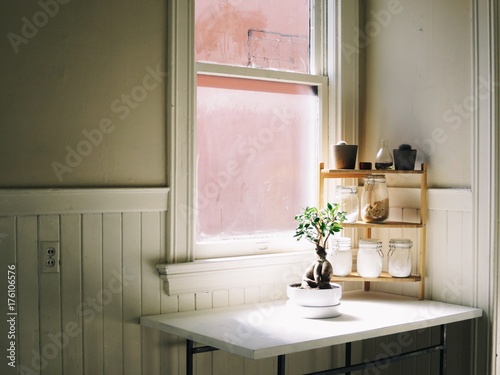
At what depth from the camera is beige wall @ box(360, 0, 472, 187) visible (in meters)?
2.93

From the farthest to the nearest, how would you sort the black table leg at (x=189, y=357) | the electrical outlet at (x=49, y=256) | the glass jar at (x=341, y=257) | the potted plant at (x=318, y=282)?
the glass jar at (x=341, y=257) → the potted plant at (x=318, y=282) → the black table leg at (x=189, y=357) → the electrical outlet at (x=49, y=256)

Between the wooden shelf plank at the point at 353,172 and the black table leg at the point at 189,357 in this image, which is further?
the wooden shelf plank at the point at 353,172

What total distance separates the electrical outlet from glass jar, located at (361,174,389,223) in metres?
1.41

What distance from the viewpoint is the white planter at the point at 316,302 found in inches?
104

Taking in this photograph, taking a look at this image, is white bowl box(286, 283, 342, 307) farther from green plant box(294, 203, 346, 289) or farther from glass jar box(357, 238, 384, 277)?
glass jar box(357, 238, 384, 277)

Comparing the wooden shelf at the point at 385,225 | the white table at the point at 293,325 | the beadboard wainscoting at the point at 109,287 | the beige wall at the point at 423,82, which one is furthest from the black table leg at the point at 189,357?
→ the beige wall at the point at 423,82

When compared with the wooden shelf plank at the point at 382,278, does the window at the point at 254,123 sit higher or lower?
higher

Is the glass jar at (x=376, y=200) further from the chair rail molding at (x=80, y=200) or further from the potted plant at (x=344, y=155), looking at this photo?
the chair rail molding at (x=80, y=200)

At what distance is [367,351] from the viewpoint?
3295mm

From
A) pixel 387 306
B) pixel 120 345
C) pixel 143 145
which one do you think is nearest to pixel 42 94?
pixel 143 145

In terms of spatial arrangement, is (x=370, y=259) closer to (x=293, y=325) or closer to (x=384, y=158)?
(x=384, y=158)

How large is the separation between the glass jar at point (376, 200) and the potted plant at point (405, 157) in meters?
0.10

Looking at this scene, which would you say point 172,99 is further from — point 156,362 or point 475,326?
point 475,326

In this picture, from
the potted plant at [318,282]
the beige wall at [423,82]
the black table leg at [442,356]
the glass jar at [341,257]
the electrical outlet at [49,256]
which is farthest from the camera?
the glass jar at [341,257]
